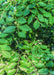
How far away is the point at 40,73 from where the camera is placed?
943mm

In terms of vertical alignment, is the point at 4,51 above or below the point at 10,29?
below

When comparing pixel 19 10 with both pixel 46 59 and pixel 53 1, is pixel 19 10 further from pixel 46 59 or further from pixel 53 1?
pixel 46 59

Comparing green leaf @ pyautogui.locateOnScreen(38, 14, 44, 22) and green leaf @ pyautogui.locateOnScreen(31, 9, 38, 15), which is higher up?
green leaf @ pyautogui.locateOnScreen(31, 9, 38, 15)

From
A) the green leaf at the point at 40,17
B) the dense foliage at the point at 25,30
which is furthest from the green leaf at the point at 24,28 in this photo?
the green leaf at the point at 40,17

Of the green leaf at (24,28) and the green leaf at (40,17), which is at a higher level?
the green leaf at (40,17)

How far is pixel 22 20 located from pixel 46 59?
365mm

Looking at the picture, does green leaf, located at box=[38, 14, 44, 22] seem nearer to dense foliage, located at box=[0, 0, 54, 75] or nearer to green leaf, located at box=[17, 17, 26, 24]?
dense foliage, located at box=[0, 0, 54, 75]

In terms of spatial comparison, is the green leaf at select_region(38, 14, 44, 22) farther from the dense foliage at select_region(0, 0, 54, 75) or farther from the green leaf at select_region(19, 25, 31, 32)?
the green leaf at select_region(19, 25, 31, 32)

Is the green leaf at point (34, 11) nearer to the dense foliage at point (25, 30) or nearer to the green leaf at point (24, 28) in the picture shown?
the dense foliage at point (25, 30)

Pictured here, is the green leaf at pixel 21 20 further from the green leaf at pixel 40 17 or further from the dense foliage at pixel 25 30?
the green leaf at pixel 40 17

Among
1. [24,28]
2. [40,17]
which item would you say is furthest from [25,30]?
[40,17]

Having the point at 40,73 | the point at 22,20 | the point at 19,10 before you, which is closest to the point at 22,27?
the point at 22,20

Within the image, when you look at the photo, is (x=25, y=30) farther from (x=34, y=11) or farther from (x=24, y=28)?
(x=34, y=11)

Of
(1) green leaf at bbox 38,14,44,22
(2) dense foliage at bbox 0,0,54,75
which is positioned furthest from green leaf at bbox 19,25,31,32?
(1) green leaf at bbox 38,14,44,22
